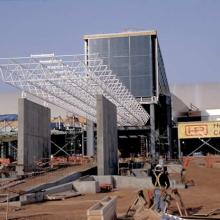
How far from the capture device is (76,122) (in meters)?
68.0

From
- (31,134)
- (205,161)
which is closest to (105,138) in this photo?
(31,134)

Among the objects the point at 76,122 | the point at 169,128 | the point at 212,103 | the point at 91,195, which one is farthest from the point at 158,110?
the point at 91,195

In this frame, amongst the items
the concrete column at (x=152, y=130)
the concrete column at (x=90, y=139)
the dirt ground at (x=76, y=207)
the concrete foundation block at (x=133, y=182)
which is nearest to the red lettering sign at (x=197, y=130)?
the concrete column at (x=152, y=130)

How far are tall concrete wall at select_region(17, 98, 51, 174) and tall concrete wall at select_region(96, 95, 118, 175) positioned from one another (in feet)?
18.9

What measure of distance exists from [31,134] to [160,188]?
25.3 metres

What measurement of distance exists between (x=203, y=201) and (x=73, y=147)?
4706 cm

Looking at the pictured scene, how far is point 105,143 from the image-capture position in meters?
33.8

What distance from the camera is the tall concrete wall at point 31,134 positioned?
36.7 meters

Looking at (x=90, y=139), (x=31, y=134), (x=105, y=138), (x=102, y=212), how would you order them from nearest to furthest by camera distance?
(x=102, y=212) < (x=105, y=138) < (x=31, y=134) < (x=90, y=139)

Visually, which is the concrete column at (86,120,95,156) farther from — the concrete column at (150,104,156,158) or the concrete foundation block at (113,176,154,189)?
the concrete foundation block at (113,176,154,189)

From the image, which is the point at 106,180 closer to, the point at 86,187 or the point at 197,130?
the point at 86,187

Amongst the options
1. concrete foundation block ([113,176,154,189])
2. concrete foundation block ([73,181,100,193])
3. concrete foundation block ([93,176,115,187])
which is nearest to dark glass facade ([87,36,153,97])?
concrete foundation block ([93,176,115,187])

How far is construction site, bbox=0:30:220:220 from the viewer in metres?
17.2

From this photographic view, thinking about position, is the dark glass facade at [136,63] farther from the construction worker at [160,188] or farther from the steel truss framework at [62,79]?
the construction worker at [160,188]
